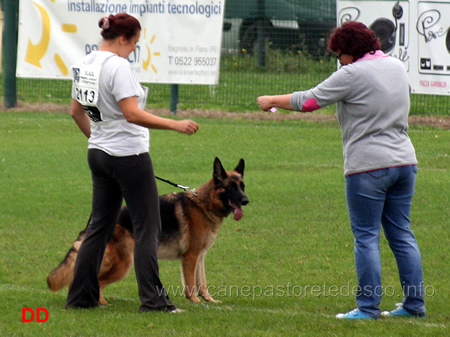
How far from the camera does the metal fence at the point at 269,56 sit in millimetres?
15102

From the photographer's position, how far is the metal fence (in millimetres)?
A: 15102

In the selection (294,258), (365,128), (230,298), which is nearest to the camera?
(365,128)

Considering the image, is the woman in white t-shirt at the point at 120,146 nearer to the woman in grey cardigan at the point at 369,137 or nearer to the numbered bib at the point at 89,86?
the numbered bib at the point at 89,86

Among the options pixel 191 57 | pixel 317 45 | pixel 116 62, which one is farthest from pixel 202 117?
pixel 116 62

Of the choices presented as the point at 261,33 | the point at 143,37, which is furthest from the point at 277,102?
the point at 261,33

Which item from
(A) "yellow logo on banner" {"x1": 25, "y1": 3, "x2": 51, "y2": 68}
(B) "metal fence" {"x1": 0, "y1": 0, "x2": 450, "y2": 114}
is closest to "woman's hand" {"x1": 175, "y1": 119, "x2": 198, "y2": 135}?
(B) "metal fence" {"x1": 0, "y1": 0, "x2": 450, "y2": 114}

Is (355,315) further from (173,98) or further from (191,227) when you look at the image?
(173,98)

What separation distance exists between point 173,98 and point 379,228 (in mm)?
10757

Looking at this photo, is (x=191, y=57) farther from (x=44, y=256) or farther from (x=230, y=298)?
(x=230, y=298)

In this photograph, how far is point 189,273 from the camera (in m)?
6.02

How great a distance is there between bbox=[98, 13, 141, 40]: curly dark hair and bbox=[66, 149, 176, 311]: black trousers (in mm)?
773

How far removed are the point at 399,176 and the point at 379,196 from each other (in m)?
0.18

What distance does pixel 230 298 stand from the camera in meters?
5.96

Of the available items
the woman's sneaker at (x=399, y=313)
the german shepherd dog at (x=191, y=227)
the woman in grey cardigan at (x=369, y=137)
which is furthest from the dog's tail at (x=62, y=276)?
the woman's sneaker at (x=399, y=313)
